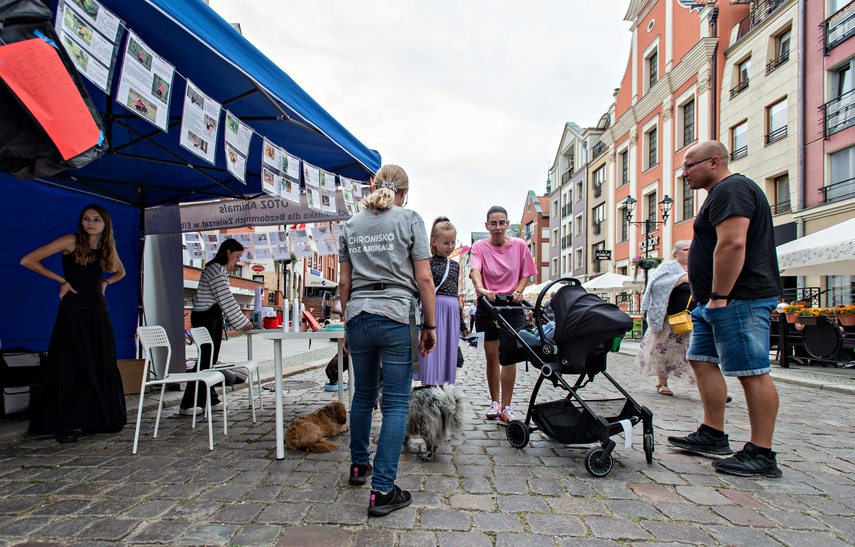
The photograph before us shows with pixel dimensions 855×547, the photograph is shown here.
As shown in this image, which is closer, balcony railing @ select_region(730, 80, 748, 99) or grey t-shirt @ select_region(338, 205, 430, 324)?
grey t-shirt @ select_region(338, 205, 430, 324)

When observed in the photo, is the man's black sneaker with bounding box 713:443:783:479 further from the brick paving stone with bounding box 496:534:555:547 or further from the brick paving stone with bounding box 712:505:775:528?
the brick paving stone with bounding box 496:534:555:547

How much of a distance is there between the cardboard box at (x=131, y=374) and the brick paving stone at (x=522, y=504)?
16.0 ft

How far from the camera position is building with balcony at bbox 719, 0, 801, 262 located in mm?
17344

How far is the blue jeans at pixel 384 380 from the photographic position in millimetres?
2607

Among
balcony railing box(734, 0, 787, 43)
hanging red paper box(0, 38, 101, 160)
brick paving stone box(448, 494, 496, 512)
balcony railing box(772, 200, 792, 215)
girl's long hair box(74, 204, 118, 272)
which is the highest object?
balcony railing box(734, 0, 787, 43)

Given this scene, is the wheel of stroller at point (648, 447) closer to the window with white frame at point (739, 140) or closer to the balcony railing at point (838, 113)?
the balcony railing at point (838, 113)

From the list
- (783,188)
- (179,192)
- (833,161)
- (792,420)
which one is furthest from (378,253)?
(783,188)

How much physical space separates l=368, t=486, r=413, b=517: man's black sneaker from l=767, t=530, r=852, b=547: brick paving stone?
1746 millimetres

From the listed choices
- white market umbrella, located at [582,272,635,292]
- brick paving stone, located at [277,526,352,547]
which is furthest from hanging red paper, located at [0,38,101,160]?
white market umbrella, located at [582,272,635,292]

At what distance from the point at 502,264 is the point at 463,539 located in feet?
8.73

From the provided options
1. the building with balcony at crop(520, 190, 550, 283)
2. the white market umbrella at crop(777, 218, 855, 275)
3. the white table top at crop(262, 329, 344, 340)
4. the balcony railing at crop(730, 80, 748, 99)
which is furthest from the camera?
the building with balcony at crop(520, 190, 550, 283)

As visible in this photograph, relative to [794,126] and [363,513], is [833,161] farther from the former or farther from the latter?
[363,513]

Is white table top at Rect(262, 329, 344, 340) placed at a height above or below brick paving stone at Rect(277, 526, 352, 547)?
above

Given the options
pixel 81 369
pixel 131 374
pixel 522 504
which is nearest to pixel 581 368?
pixel 522 504
